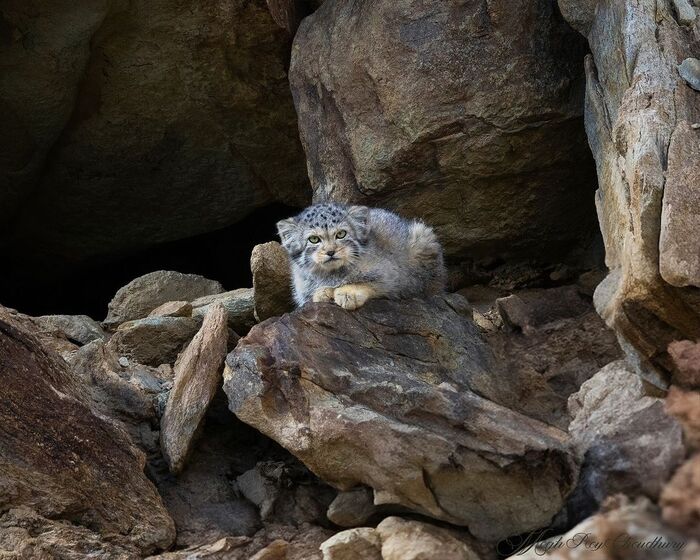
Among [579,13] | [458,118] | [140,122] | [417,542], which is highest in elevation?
[140,122]

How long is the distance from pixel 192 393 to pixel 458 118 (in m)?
2.99

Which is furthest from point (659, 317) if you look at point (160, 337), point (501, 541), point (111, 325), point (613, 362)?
point (111, 325)

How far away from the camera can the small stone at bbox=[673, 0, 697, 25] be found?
6.61 metres

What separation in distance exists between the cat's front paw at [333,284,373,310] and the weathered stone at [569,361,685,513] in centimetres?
156

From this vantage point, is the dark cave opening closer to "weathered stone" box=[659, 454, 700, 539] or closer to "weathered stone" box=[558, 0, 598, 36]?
"weathered stone" box=[558, 0, 598, 36]

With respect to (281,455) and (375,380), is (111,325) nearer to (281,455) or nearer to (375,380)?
(281,455)

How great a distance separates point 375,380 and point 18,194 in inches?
230

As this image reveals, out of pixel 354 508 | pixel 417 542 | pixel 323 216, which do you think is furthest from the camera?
pixel 323 216

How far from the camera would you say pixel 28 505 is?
575cm

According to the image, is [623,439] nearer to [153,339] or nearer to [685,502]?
[685,502]

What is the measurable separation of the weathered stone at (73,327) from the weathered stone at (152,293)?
712mm

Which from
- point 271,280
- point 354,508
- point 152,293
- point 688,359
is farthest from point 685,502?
point 152,293

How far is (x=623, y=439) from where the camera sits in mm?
5375
